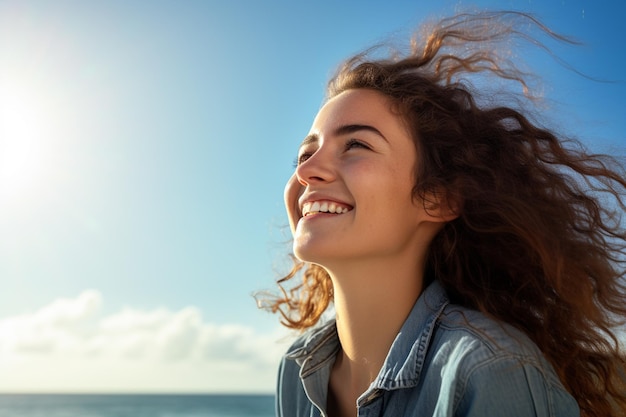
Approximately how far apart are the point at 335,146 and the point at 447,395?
1.31 metres

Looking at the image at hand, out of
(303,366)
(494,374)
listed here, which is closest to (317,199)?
(303,366)

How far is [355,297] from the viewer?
2.88m

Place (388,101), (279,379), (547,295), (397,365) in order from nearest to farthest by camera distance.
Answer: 1. (397,365)
2. (547,295)
3. (388,101)
4. (279,379)

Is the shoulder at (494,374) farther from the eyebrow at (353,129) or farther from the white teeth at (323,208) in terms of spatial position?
the eyebrow at (353,129)

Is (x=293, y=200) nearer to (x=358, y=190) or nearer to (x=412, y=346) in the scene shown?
(x=358, y=190)

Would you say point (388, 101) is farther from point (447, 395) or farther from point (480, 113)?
point (447, 395)

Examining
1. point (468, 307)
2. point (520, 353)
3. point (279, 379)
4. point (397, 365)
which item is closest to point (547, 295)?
point (468, 307)

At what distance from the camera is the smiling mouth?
2760 mm

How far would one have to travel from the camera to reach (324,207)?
9.17 ft

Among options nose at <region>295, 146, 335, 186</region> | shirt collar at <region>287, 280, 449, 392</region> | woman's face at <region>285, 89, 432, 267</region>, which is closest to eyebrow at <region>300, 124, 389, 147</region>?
woman's face at <region>285, 89, 432, 267</region>

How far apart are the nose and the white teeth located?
11 cm

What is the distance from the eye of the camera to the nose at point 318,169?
9.26ft

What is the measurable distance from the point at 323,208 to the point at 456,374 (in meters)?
0.98

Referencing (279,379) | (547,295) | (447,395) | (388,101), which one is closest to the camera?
(447,395)
